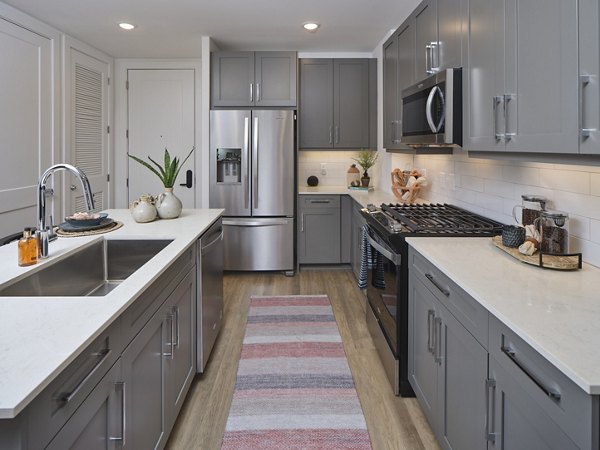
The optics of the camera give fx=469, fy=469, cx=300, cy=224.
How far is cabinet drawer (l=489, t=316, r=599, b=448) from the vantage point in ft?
3.05

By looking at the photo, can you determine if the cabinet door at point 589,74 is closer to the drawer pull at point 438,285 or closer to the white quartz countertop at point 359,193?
the drawer pull at point 438,285

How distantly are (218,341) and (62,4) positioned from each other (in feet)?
9.69

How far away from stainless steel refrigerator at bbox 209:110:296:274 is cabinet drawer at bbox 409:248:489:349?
2.77m

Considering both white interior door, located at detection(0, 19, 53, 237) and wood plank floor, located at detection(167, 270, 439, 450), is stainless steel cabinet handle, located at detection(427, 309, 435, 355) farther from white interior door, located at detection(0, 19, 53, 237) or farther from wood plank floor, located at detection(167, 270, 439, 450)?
white interior door, located at detection(0, 19, 53, 237)

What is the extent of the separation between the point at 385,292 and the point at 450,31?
4.85ft

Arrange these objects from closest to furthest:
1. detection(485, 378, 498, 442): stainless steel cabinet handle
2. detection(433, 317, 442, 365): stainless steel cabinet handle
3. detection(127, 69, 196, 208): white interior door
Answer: detection(485, 378, 498, 442): stainless steel cabinet handle → detection(433, 317, 442, 365): stainless steel cabinet handle → detection(127, 69, 196, 208): white interior door

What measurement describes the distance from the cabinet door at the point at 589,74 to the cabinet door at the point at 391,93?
2.23 meters

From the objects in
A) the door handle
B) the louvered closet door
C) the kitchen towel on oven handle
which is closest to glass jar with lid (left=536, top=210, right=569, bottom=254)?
the kitchen towel on oven handle

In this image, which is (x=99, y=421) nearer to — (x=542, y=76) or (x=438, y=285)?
(x=438, y=285)

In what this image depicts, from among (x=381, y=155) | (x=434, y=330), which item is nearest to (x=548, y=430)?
(x=434, y=330)

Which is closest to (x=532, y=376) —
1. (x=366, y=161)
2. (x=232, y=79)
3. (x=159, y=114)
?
(x=366, y=161)

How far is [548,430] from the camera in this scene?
1.06 meters

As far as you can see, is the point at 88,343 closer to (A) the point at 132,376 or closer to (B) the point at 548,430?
(A) the point at 132,376

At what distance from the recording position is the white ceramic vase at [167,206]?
2.89 metres
